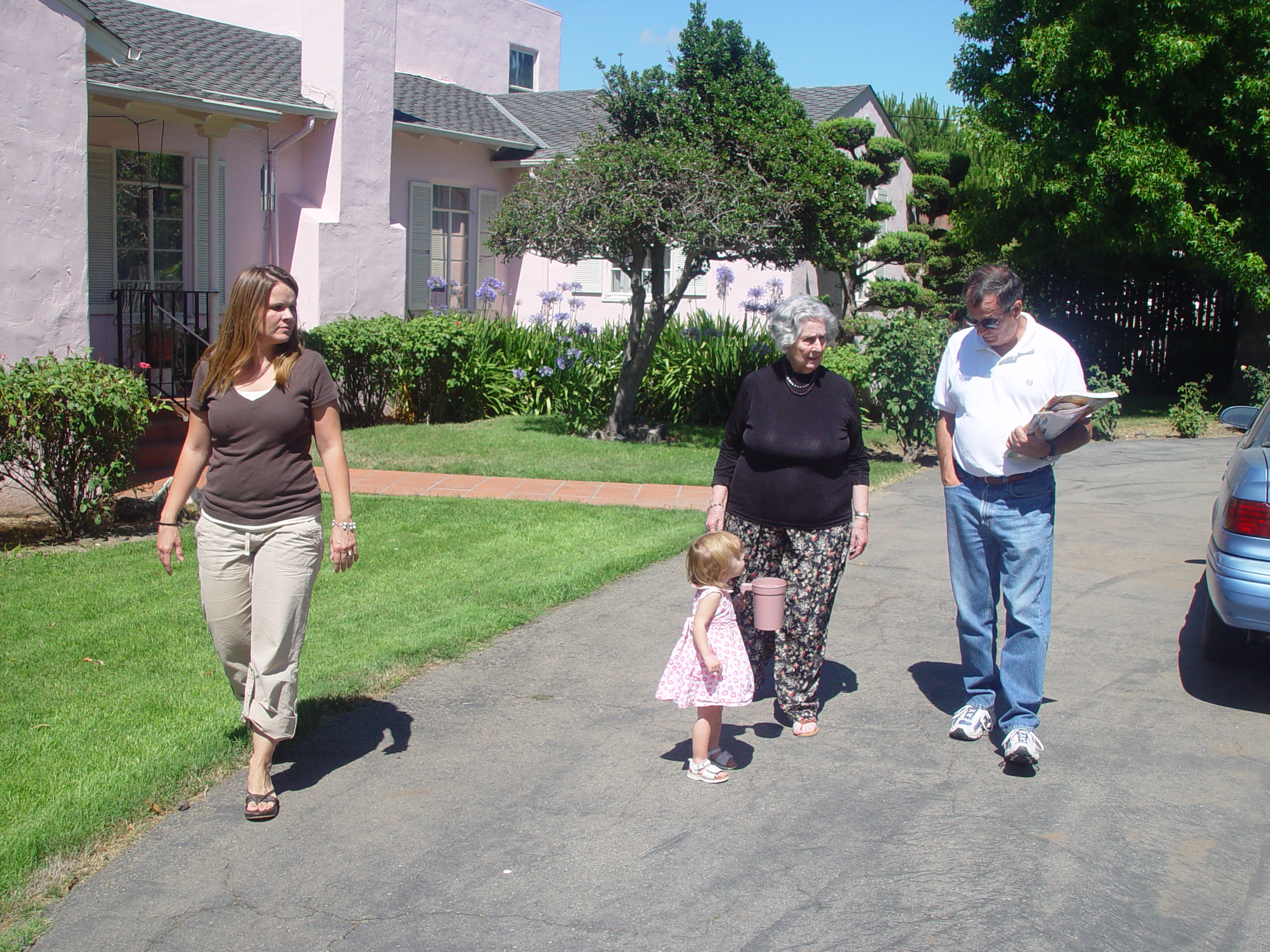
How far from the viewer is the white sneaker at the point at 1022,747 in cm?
428

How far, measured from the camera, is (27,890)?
3.34m

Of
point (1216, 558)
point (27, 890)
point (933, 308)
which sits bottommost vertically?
point (27, 890)

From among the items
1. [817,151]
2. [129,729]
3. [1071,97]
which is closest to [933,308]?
[1071,97]

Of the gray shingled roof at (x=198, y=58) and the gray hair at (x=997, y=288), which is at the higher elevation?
the gray shingled roof at (x=198, y=58)

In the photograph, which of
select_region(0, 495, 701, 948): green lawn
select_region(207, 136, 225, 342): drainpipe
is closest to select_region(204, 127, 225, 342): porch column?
select_region(207, 136, 225, 342): drainpipe

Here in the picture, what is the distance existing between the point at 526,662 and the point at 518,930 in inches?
93.8

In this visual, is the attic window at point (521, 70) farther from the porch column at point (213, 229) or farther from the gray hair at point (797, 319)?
the gray hair at point (797, 319)

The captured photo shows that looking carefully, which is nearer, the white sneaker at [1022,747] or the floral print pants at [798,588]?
the white sneaker at [1022,747]

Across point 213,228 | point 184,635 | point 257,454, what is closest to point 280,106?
point 213,228

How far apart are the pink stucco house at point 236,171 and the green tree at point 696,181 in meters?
3.23

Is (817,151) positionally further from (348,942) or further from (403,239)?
(348,942)

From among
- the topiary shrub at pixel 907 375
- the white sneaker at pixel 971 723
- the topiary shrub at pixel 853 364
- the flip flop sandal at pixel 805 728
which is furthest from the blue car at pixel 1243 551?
the topiary shrub at pixel 853 364

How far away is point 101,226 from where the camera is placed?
1264cm

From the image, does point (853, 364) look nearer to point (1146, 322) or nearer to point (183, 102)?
point (183, 102)
